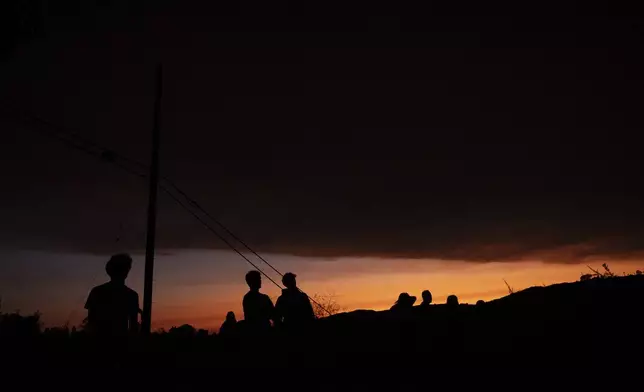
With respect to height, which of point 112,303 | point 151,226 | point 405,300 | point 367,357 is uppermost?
point 151,226

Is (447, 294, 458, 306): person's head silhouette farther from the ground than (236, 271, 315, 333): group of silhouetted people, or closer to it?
farther from the ground

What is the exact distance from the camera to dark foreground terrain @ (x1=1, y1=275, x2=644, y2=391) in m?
5.96

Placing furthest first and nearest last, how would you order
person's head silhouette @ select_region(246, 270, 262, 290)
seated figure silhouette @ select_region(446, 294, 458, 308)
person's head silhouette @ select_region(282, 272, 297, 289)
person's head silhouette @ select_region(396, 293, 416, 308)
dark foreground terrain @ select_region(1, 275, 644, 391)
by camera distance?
seated figure silhouette @ select_region(446, 294, 458, 308) → person's head silhouette @ select_region(396, 293, 416, 308) → person's head silhouette @ select_region(282, 272, 297, 289) → person's head silhouette @ select_region(246, 270, 262, 290) → dark foreground terrain @ select_region(1, 275, 644, 391)

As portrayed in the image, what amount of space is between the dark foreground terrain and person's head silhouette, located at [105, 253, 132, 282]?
0.92m

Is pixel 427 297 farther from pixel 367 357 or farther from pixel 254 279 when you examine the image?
pixel 367 357

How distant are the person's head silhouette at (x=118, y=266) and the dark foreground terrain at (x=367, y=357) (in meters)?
0.92

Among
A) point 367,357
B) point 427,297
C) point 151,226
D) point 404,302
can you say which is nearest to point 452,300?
point 427,297

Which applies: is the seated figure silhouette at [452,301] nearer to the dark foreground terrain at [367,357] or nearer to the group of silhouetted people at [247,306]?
the group of silhouetted people at [247,306]

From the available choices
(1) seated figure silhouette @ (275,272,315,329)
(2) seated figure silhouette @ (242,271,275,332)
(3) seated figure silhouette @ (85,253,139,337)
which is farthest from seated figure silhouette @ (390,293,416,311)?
(3) seated figure silhouette @ (85,253,139,337)

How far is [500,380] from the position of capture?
6.08 metres

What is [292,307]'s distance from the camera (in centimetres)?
1000

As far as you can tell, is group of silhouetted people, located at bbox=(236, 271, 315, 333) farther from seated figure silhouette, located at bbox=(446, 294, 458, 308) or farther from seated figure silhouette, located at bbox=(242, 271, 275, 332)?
seated figure silhouette, located at bbox=(446, 294, 458, 308)

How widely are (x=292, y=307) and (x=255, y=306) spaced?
0.63m

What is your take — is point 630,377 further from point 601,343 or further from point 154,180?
point 154,180
